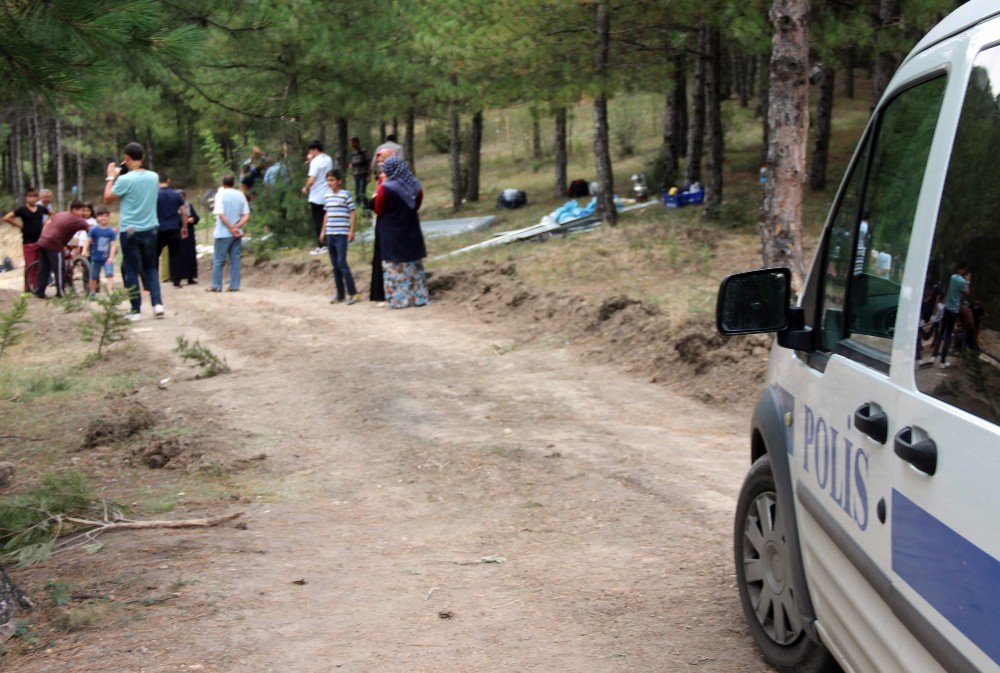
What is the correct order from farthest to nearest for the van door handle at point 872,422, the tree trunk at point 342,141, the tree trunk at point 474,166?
the tree trunk at point 474,166
the tree trunk at point 342,141
the van door handle at point 872,422

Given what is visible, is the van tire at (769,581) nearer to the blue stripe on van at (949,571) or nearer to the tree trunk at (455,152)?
the blue stripe on van at (949,571)

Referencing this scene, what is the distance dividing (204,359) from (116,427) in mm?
2605

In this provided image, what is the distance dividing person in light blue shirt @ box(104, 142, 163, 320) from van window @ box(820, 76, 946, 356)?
1077cm

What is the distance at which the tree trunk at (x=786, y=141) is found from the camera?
9336 mm

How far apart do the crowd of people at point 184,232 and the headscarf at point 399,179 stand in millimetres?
13

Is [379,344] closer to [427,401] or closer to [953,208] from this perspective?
[427,401]

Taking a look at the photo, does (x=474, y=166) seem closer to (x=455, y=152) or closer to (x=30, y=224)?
(x=455, y=152)

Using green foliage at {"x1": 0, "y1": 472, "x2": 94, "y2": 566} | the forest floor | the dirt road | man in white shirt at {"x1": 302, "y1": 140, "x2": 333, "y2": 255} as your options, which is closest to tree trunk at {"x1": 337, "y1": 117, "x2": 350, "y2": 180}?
man in white shirt at {"x1": 302, "y1": 140, "x2": 333, "y2": 255}

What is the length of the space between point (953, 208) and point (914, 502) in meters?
0.63

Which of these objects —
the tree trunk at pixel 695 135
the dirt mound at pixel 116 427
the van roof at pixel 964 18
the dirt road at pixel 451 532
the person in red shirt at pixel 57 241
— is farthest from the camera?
the tree trunk at pixel 695 135

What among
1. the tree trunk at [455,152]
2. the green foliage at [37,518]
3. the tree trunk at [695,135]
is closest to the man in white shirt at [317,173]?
the tree trunk at [455,152]

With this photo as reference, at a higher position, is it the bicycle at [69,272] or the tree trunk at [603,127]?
the tree trunk at [603,127]

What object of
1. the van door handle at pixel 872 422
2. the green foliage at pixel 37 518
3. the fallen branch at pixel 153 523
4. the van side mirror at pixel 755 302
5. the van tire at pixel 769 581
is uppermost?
the van side mirror at pixel 755 302

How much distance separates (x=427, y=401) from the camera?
8656 mm
